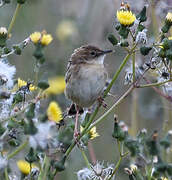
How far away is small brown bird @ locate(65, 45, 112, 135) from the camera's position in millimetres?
4434

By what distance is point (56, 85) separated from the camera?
6266 mm

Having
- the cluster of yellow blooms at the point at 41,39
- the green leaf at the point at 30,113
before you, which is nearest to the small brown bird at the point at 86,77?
the cluster of yellow blooms at the point at 41,39

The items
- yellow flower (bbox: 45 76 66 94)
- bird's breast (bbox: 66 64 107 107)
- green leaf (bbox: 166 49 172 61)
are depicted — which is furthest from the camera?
yellow flower (bbox: 45 76 66 94)

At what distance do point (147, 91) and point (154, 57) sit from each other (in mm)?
4420

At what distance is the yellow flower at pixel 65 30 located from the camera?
8211 mm

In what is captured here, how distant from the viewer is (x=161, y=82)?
3.16m

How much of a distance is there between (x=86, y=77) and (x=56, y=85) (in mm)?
1758

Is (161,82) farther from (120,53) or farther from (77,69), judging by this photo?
(120,53)

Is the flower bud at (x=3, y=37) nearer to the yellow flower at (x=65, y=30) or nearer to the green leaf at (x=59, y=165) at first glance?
the green leaf at (x=59, y=165)

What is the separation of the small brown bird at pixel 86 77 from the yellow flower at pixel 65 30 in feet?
11.3

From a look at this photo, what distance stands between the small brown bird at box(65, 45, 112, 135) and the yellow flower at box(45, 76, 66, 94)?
3.58 ft

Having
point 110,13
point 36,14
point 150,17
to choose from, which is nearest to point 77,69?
point 150,17

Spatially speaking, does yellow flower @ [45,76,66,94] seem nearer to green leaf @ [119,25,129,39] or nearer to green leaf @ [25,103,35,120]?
green leaf @ [119,25,129,39]

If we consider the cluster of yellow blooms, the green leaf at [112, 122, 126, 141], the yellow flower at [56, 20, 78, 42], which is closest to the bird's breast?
the cluster of yellow blooms
